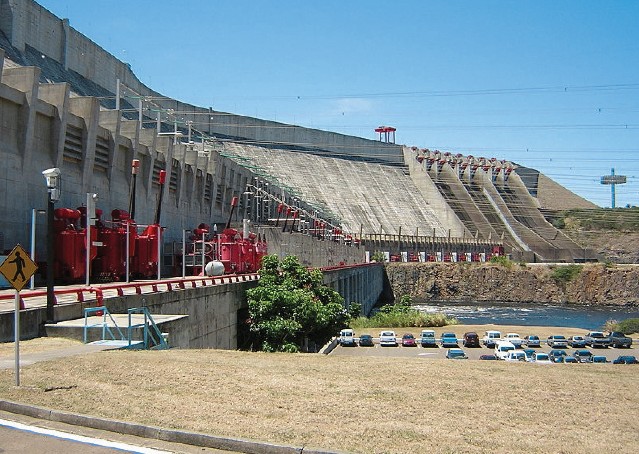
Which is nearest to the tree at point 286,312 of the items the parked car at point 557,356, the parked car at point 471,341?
the parked car at point 557,356

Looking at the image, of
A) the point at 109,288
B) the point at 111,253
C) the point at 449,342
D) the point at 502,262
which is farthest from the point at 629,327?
the point at 109,288

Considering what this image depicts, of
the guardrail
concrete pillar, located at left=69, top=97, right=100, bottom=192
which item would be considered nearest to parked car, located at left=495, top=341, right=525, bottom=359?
the guardrail

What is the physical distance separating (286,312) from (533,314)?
62505mm

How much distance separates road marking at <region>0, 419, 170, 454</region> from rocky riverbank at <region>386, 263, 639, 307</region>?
97908 millimetres

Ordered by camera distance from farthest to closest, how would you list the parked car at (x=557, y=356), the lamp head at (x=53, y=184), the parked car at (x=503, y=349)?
the parked car at (x=503, y=349)
the parked car at (x=557, y=356)
the lamp head at (x=53, y=184)

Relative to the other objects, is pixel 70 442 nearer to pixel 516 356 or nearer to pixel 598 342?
pixel 516 356

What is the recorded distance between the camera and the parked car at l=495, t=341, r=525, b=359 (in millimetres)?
39419

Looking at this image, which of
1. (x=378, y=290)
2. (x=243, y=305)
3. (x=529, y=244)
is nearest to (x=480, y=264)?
(x=378, y=290)

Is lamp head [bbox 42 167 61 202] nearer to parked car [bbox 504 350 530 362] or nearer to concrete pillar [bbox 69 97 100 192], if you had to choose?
concrete pillar [bbox 69 97 100 192]

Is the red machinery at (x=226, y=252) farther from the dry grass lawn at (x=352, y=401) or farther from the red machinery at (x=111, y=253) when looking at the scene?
the dry grass lawn at (x=352, y=401)

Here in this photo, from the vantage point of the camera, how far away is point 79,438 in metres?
8.35

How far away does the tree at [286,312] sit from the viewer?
1085 inches

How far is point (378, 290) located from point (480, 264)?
57.7 feet

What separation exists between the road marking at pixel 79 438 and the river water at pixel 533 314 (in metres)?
64.8
